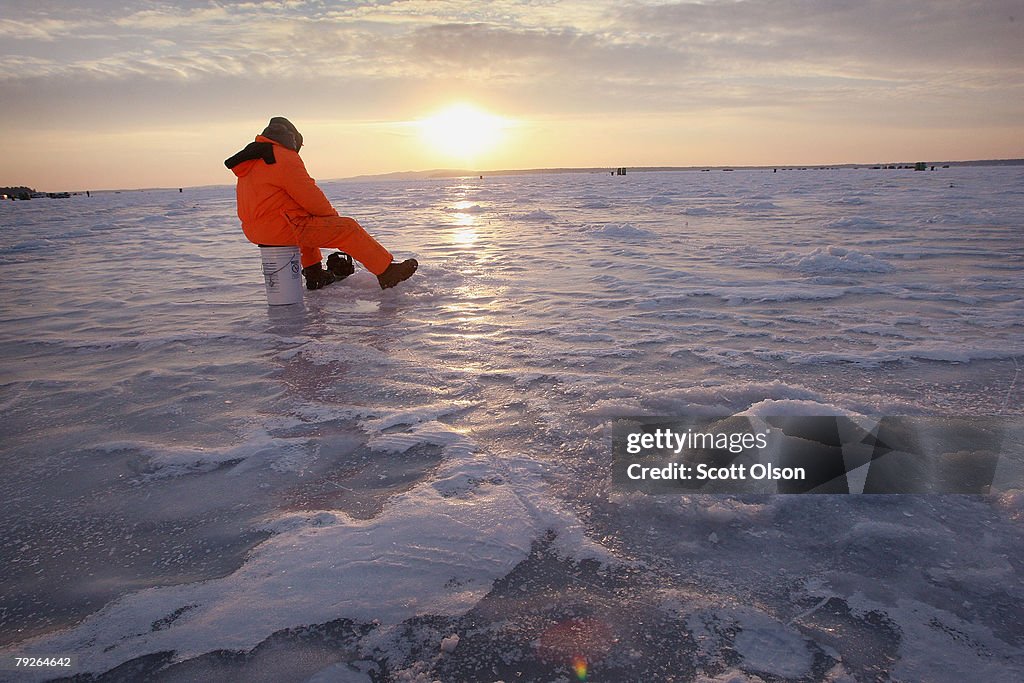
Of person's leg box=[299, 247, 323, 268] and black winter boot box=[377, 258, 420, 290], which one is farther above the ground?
person's leg box=[299, 247, 323, 268]

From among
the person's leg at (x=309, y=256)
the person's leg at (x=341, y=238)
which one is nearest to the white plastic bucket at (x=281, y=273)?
the person's leg at (x=341, y=238)

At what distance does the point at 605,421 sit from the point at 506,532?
3.12 ft

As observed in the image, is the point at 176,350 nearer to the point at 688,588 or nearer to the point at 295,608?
the point at 295,608

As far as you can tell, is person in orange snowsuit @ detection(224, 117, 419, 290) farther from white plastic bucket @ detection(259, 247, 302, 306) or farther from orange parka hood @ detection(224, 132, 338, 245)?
white plastic bucket @ detection(259, 247, 302, 306)

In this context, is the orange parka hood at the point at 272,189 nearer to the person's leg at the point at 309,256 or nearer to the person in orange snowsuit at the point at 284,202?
the person in orange snowsuit at the point at 284,202

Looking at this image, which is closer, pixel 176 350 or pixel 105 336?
pixel 176 350

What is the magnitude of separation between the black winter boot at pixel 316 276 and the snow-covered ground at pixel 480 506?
3.52ft

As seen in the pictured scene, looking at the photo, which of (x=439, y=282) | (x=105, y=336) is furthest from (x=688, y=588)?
(x=439, y=282)

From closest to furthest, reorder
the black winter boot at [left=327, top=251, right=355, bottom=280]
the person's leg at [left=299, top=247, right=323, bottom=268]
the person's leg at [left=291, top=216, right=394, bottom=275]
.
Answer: the person's leg at [left=291, top=216, right=394, bottom=275] < the person's leg at [left=299, top=247, right=323, bottom=268] < the black winter boot at [left=327, top=251, right=355, bottom=280]

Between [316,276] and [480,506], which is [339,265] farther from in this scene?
[480,506]

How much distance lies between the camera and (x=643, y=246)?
9164 millimetres

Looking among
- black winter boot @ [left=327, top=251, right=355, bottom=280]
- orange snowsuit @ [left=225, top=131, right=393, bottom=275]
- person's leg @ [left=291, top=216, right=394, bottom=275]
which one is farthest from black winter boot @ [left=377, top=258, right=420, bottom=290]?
black winter boot @ [left=327, top=251, right=355, bottom=280]

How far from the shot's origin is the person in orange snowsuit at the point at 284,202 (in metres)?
4.96

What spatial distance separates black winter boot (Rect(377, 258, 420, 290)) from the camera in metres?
5.79
